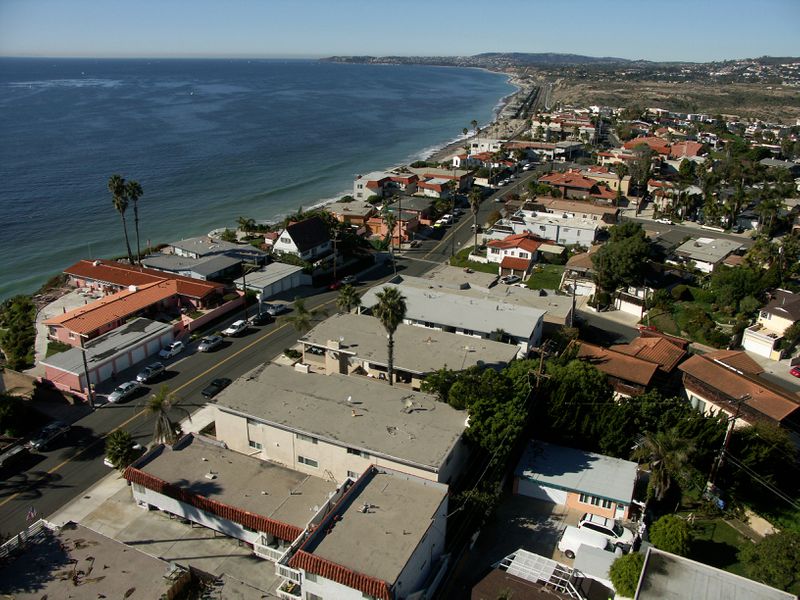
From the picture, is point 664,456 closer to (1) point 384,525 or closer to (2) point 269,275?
(1) point 384,525

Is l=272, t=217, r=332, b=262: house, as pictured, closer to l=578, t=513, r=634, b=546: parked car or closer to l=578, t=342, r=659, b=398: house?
l=578, t=342, r=659, b=398: house

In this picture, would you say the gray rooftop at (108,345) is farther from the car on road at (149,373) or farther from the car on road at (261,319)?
the car on road at (261,319)

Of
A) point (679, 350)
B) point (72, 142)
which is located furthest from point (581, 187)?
point (72, 142)

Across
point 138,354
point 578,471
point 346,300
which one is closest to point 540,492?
point 578,471

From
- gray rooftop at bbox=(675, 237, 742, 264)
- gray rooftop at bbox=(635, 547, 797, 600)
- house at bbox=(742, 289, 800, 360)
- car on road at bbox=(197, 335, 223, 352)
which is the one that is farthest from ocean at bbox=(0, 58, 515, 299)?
gray rooftop at bbox=(635, 547, 797, 600)

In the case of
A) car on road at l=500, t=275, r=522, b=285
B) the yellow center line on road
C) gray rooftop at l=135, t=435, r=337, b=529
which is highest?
gray rooftop at l=135, t=435, r=337, b=529

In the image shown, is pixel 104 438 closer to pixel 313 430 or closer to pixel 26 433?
pixel 26 433
